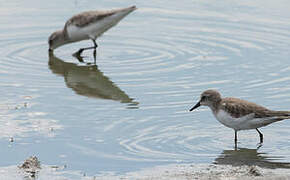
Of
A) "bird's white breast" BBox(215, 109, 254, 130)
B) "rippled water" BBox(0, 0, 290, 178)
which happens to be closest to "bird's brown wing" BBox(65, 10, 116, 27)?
"rippled water" BBox(0, 0, 290, 178)

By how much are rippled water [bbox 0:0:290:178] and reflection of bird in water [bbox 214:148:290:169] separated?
3cm

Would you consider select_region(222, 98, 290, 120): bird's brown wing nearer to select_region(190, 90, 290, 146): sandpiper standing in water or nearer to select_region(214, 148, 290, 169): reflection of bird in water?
select_region(190, 90, 290, 146): sandpiper standing in water

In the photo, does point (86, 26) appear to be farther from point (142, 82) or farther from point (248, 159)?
point (248, 159)

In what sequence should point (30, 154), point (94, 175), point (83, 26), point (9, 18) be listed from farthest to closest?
point (9, 18) < point (83, 26) < point (30, 154) < point (94, 175)

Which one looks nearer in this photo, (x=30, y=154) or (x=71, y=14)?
(x=30, y=154)

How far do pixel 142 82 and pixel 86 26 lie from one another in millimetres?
3345

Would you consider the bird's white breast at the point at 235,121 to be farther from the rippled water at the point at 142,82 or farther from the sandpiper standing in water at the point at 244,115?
the rippled water at the point at 142,82

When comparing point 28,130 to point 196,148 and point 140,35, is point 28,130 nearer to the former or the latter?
point 196,148

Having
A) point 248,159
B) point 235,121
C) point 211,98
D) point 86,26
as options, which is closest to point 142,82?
point 211,98

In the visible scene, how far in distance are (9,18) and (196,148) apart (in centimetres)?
885

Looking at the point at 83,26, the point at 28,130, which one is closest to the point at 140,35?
the point at 83,26

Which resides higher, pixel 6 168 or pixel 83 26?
pixel 83 26

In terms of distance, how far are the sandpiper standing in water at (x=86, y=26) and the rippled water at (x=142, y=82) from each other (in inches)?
13.2

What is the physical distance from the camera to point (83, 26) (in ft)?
55.9
